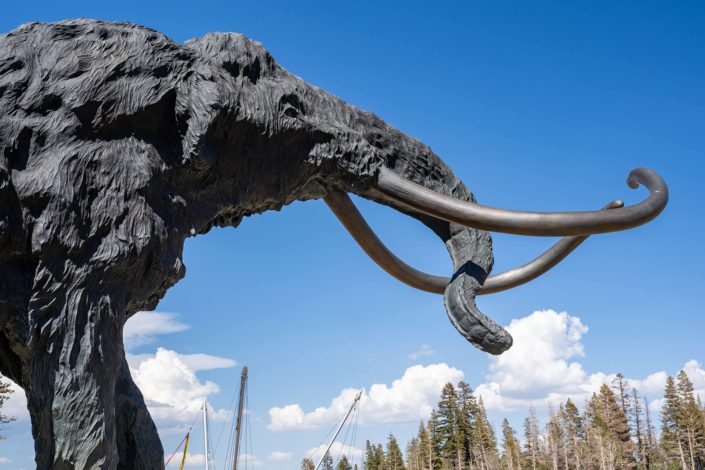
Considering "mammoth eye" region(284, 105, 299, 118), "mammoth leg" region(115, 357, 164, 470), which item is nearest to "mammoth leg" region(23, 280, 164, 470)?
Answer: "mammoth leg" region(115, 357, 164, 470)

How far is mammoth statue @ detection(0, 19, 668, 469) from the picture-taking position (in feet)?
9.09

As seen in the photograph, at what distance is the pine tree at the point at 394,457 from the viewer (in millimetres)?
48000

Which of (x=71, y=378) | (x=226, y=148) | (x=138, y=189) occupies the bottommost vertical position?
(x=71, y=378)

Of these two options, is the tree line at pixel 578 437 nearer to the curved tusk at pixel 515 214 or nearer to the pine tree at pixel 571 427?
the pine tree at pixel 571 427

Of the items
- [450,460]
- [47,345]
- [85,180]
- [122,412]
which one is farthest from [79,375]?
[450,460]

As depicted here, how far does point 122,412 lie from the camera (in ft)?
10.7

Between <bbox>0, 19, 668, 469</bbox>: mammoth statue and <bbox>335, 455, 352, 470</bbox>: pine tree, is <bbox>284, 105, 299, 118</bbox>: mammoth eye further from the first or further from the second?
<bbox>335, 455, 352, 470</bbox>: pine tree

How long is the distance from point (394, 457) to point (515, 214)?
48.4 m

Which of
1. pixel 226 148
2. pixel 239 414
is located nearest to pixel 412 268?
pixel 226 148

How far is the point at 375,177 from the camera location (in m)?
3.74

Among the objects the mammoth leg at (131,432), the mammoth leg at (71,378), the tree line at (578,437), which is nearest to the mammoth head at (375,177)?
the mammoth leg at (71,378)

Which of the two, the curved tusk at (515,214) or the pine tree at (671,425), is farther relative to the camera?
the pine tree at (671,425)

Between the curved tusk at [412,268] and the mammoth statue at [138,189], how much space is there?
0.02 metres

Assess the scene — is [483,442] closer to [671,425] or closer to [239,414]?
[671,425]
